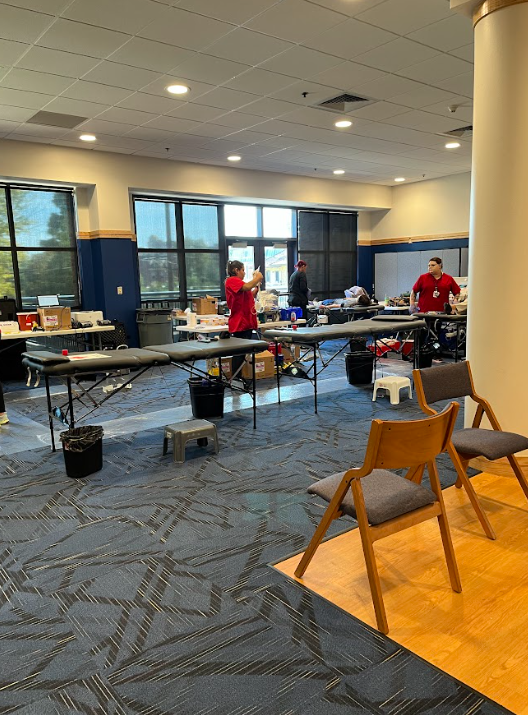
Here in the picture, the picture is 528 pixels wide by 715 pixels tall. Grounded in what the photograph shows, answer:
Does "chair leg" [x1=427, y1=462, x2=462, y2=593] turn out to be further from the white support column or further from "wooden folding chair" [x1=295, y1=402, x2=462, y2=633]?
the white support column

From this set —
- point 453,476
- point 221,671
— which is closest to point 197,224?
point 453,476

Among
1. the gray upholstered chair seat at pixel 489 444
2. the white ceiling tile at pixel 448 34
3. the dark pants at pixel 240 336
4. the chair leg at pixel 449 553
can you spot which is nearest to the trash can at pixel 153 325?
the dark pants at pixel 240 336

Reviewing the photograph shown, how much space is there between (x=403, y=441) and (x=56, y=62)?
4.37 metres

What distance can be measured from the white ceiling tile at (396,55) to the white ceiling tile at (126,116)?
257cm

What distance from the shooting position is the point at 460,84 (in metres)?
5.33

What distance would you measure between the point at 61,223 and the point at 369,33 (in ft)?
18.3

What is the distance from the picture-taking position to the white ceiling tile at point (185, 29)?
374cm

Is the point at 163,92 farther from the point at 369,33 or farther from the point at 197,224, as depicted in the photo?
the point at 197,224

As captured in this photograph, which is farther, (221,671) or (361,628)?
(361,628)

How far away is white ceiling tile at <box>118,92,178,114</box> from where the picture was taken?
533cm

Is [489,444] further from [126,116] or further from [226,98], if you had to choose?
Result: [126,116]

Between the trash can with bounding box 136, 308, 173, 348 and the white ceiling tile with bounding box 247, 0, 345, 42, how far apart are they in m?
4.81

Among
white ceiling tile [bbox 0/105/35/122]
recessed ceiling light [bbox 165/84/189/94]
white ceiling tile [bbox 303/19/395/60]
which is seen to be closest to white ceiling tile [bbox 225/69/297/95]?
recessed ceiling light [bbox 165/84/189/94]

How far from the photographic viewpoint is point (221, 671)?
1826 millimetres
